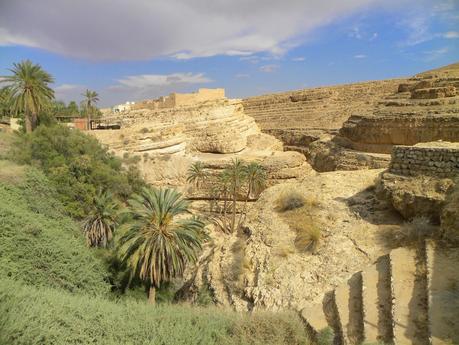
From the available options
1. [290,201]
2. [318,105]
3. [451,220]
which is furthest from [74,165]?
[318,105]

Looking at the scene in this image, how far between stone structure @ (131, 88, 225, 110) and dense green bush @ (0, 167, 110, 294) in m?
17.4

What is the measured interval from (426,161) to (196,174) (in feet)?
46.2

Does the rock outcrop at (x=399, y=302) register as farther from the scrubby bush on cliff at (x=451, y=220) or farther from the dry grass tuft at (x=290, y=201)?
the dry grass tuft at (x=290, y=201)

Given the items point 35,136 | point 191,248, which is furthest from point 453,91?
point 35,136

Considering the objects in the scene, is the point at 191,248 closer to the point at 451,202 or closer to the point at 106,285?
the point at 106,285

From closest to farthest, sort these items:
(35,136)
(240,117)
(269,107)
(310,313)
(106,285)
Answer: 1. (310,313)
2. (106,285)
3. (35,136)
4. (240,117)
5. (269,107)

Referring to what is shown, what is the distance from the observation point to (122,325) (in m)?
6.07

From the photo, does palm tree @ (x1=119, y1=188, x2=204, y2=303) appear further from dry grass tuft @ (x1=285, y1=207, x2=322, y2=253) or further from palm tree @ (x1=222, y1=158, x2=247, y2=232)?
palm tree @ (x1=222, y1=158, x2=247, y2=232)

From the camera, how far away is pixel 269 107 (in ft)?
110

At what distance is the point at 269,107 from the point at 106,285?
84.5 ft

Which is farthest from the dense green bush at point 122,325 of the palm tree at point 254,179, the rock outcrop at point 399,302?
the palm tree at point 254,179

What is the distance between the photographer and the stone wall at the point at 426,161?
7.30 metres

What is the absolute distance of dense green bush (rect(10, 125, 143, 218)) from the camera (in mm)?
14961

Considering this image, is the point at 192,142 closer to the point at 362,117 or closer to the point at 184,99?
the point at 184,99
